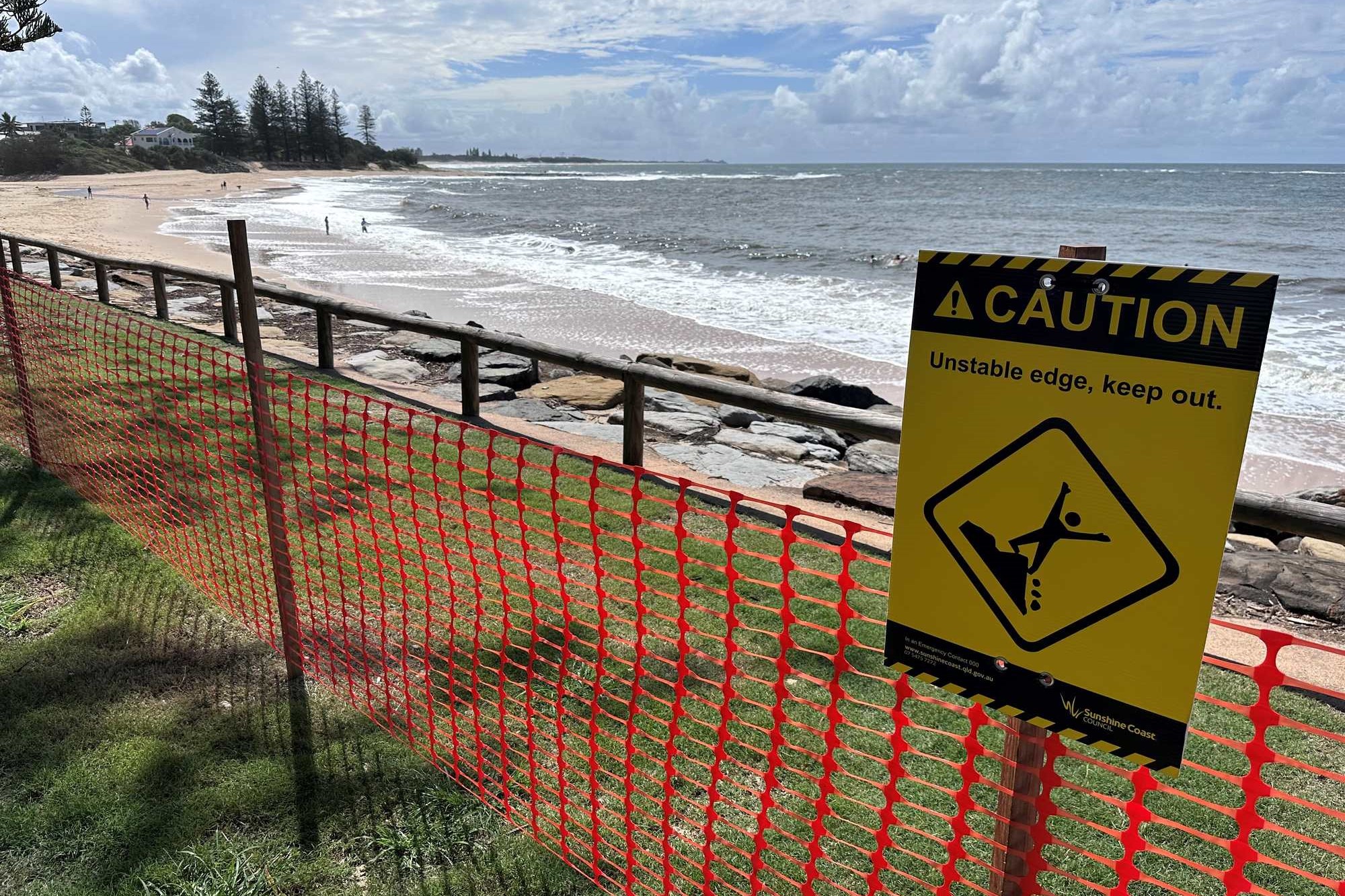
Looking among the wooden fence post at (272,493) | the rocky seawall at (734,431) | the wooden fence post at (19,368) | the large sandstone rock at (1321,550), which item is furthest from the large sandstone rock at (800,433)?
the wooden fence post at (19,368)

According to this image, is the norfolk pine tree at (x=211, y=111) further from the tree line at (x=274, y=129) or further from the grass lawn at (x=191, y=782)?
the grass lawn at (x=191, y=782)

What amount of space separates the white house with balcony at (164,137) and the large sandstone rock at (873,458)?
13435 centimetres

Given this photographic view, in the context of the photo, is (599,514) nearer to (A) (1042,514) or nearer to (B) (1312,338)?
(A) (1042,514)

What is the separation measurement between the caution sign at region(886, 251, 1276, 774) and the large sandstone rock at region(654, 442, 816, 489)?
5038mm

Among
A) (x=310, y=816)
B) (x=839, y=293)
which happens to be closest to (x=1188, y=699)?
(x=310, y=816)

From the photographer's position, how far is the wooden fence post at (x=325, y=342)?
9.31m

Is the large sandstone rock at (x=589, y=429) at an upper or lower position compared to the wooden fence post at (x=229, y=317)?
lower

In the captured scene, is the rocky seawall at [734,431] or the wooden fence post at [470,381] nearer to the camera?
the rocky seawall at [734,431]

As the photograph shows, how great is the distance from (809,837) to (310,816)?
1.64 meters

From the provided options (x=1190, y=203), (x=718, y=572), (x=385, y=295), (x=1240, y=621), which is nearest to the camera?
(x=1240, y=621)

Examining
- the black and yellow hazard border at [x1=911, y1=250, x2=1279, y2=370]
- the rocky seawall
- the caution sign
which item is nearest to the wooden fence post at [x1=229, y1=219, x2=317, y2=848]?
the caution sign

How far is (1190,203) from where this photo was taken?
170 ft

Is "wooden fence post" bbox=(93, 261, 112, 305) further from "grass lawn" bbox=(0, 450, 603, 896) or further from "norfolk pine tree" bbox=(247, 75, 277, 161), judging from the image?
"norfolk pine tree" bbox=(247, 75, 277, 161)

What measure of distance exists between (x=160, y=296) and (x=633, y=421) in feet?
29.3
